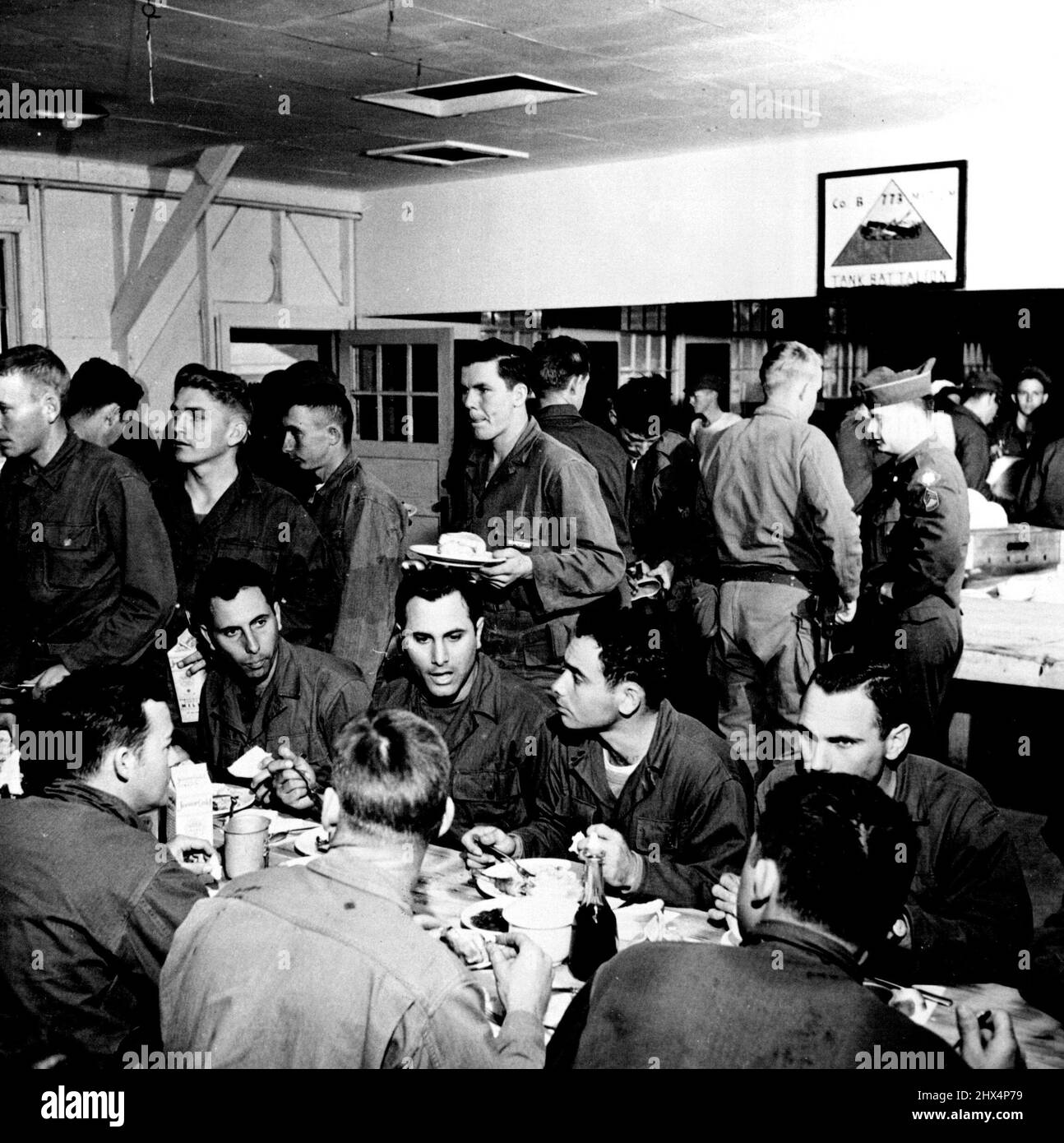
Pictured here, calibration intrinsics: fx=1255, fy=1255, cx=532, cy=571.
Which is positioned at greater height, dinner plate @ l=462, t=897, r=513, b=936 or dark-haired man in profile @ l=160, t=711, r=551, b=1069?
dark-haired man in profile @ l=160, t=711, r=551, b=1069

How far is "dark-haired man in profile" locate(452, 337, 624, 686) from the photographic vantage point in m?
4.26

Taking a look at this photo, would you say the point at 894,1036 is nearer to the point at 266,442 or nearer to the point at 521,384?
the point at 521,384

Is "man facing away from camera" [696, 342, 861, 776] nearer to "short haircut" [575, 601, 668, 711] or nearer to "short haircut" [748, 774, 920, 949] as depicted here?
"short haircut" [575, 601, 668, 711]

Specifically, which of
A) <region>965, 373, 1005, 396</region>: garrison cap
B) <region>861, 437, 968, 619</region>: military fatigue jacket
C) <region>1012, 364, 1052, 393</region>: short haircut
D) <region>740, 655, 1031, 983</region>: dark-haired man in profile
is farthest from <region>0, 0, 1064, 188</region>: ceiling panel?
<region>1012, 364, 1052, 393</region>: short haircut

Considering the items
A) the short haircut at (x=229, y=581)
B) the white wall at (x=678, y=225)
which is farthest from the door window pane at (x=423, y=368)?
the short haircut at (x=229, y=581)

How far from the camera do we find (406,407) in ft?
27.8

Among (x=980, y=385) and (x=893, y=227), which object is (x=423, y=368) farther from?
(x=980, y=385)

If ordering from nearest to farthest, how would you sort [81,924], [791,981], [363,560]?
[791,981] < [81,924] < [363,560]

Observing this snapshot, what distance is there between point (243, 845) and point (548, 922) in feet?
2.70

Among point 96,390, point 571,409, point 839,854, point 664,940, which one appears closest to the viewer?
point 839,854

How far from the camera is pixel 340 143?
22.1 ft

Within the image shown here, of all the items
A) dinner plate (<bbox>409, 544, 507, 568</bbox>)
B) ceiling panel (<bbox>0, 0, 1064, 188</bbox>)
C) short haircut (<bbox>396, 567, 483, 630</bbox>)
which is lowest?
short haircut (<bbox>396, 567, 483, 630</bbox>)

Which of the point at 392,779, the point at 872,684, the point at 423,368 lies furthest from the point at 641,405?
the point at 392,779

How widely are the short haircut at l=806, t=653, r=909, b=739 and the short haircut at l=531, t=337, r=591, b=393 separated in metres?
2.86
